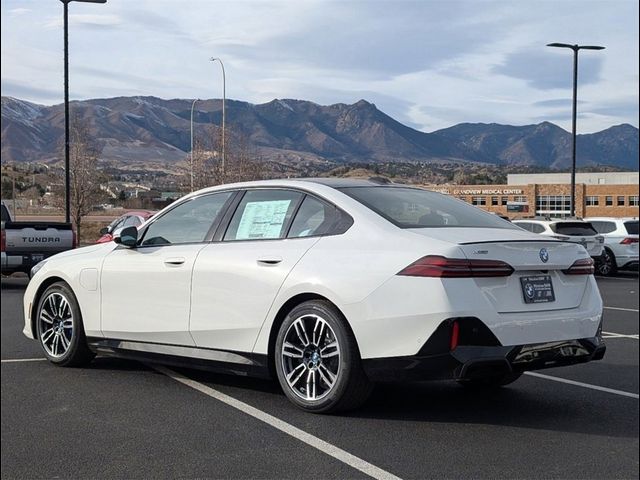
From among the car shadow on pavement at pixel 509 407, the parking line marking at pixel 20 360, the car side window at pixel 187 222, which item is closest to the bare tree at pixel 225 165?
the parking line marking at pixel 20 360

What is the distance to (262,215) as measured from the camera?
6211 millimetres

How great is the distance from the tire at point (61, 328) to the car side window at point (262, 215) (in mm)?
1665

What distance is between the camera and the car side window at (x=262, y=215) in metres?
6.08

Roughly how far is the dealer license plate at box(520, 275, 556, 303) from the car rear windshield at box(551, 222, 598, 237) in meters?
16.2

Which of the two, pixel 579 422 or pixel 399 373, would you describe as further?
pixel 579 422

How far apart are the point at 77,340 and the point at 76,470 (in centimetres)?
274

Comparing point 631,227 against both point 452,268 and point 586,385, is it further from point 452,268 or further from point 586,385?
point 452,268

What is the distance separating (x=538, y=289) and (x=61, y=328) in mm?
3998

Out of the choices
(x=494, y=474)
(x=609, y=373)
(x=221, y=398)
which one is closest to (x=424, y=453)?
(x=494, y=474)

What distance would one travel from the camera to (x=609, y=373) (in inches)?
289

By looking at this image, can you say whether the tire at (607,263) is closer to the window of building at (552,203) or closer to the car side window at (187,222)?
the car side window at (187,222)

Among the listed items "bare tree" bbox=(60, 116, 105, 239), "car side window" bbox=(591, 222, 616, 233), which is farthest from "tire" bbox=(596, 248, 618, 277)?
"bare tree" bbox=(60, 116, 105, 239)

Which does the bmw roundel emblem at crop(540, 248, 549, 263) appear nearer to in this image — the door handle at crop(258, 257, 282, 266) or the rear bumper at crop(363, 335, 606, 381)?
the rear bumper at crop(363, 335, 606, 381)

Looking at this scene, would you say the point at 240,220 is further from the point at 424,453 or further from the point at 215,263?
the point at 424,453
